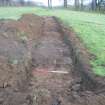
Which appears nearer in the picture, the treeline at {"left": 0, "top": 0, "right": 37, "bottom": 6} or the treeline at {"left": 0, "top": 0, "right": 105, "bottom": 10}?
the treeline at {"left": 0, "top": 0, "right": 105, "bottom": 10}

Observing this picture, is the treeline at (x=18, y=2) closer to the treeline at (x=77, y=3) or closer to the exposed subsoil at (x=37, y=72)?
the treeline at (x=77, y=3)

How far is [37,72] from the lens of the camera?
936 cm

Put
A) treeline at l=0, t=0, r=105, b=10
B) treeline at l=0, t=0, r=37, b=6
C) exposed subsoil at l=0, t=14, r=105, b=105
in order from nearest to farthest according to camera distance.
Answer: exposed subsoil at l=0, t=14, r=105, b=105 → treeline at l=0, t=0, r=105, b=10 → treeline at l=0, t=0, r=37, b=6

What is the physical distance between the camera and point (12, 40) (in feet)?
38.3

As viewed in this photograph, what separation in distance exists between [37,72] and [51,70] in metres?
0.51

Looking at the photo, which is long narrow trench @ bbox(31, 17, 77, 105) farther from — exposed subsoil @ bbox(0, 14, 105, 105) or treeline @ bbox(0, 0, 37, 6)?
treeline @ bbox(0, 0, 37, 6)

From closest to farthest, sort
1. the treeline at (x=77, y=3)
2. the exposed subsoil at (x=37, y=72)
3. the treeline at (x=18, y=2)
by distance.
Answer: the exposed subsoil at (x=37, y=72) → the treeline at (x=77, y=3) → the treeline at (x=18, y=2)

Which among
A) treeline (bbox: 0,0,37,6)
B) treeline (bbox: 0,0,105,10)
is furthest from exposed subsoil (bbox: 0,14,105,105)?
treeline (bbox: 0,0,37,6)

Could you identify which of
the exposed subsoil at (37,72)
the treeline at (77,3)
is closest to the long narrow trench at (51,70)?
the exposed subsoil at (37,72)

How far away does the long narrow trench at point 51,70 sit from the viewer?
265 inches

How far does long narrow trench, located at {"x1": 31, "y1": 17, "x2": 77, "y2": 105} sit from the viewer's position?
6719 millimetres

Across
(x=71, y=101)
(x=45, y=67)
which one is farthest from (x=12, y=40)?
(x=71, y=101)

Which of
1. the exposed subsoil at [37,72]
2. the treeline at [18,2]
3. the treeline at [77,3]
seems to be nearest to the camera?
the exposed subsoil at [37,72]

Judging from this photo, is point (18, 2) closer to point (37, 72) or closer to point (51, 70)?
A: point (51, 70)
